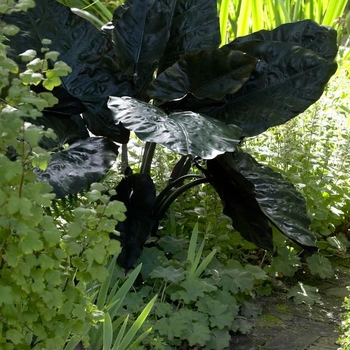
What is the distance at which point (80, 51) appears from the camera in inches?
126

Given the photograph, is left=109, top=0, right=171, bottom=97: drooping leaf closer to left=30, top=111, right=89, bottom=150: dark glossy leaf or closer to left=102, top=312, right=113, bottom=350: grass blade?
left=30, top=111, right=89, bottom=150: dark glossy leaf

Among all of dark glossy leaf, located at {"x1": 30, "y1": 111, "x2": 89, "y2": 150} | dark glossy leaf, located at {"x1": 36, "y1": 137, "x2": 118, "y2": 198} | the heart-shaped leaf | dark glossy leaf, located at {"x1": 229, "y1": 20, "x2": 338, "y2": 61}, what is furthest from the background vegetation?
dark glossy leaf, located at {"x1": 229, "y1": 20, "x2": 338, "y2": 61}

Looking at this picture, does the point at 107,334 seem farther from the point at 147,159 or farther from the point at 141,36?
the point at 141,36

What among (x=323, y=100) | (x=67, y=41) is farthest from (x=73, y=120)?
(x=323, y=100)

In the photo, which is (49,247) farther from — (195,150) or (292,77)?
(292,77)

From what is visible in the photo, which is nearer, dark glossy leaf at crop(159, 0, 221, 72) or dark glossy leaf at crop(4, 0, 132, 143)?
dark glossy leaf at crop(4, 0, 132, 143)

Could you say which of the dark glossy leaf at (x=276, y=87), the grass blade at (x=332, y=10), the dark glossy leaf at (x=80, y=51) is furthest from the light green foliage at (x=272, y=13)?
the dark glossy leaf at (x=80, y=51)

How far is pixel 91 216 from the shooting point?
1.66 meters

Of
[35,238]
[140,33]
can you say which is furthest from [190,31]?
[35,238]

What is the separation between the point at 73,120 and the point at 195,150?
969 mm

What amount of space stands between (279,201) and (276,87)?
556 millimetres

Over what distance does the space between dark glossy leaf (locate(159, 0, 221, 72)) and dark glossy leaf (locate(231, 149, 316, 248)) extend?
589mm

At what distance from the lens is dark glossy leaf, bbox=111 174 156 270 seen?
2.83m

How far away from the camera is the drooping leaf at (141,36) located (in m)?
3.21
